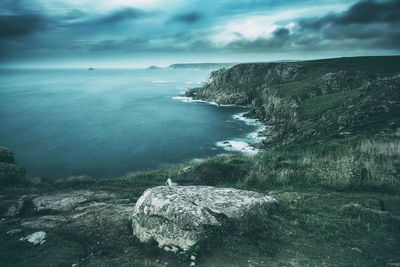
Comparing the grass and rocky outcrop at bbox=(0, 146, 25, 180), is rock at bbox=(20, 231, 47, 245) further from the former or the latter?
rocky outcrop at bbox=(0, 146, 25, 180)

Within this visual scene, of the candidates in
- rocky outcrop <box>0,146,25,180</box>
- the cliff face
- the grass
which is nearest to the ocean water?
the cliff face

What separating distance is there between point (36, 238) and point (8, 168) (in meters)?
13.0

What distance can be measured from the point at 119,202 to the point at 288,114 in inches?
2157

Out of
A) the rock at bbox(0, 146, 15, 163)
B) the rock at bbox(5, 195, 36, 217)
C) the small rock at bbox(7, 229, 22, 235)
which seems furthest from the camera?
the rock at bbox(0, 146, 15, 163)

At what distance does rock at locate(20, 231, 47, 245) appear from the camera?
27.3ft

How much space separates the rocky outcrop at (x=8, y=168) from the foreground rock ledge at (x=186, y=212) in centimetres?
1340

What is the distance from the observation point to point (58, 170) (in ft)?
135

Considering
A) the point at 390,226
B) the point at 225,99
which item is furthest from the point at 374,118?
the point at 225,99

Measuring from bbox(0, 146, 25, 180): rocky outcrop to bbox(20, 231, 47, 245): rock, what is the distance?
10.9 meters

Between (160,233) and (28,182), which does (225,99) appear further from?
(160,233)

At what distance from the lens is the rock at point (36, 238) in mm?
8320

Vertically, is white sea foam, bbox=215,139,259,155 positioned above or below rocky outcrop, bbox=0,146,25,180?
below

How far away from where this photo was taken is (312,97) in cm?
5919

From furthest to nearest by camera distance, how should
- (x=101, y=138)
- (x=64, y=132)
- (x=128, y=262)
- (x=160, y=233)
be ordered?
1. (x=64, y=132)
2. (x=101, y=138)
3. (x=160, y=233)
4. (x=128, y=262)
